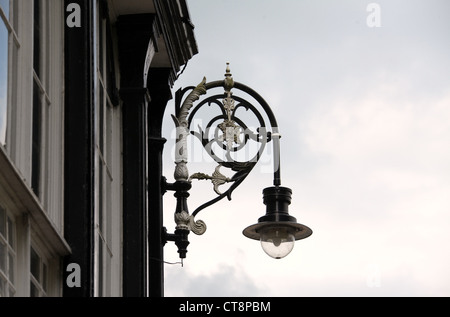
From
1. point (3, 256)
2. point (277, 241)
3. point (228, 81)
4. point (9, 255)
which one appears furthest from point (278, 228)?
point (3, 256)

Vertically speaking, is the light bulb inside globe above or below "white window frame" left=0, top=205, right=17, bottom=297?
above

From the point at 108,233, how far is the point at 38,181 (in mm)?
3132

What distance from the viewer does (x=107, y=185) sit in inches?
525

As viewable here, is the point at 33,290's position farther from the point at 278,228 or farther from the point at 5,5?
the point at 278,228

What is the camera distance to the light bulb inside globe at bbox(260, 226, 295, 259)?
14.2 m

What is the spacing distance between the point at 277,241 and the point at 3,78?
541 cm

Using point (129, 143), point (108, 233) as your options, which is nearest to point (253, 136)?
point (129, 143)

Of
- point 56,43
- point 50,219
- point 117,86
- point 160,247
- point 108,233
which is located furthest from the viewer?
point 160,247

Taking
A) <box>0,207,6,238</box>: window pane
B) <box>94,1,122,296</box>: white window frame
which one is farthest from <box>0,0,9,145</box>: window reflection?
<box>94,1,122,296</box>: white window frame

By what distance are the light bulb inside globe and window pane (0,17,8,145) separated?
5.27m

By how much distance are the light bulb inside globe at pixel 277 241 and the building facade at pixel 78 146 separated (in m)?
1.11

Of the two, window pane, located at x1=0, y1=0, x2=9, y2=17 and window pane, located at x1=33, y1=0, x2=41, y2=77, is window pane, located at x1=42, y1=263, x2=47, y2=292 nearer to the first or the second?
window pane, located at x1=33, y1=0, x2=41, y2=77
